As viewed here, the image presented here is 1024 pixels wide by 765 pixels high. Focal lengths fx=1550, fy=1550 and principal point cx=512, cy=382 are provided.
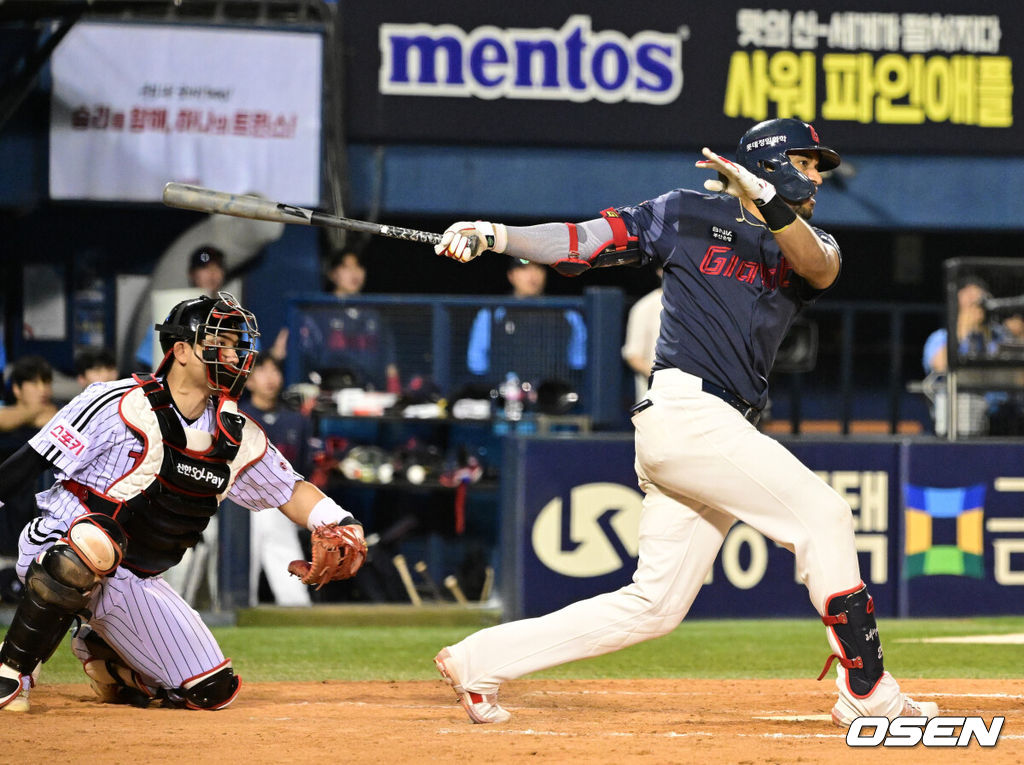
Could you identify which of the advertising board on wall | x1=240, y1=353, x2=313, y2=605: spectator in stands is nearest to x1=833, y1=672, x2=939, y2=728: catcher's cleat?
x1=240, y1=353, x2=313, y2=605: spectator in stands

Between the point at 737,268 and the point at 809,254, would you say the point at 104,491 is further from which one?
the point at 809,254

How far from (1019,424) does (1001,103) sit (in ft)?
14.5

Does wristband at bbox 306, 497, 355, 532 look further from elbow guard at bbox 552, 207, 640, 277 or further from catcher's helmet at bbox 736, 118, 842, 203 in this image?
catcher's helmet at bbox 736, 118, 842, 203

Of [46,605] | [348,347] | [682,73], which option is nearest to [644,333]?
[348,347]

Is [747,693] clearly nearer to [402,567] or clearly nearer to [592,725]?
[592,725]

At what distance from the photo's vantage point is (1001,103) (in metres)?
13.6

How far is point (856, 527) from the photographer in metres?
9.30

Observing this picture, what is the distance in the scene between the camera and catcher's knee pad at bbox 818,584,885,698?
5008 millimetres

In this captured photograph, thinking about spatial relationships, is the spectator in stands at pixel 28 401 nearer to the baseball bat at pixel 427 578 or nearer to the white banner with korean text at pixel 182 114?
the baseball bat at pixel 427 578

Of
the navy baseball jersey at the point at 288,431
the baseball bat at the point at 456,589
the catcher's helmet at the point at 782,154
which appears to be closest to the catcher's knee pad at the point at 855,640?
the catcher's helmet at the point at 782,154

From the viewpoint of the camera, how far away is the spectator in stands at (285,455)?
946 cm

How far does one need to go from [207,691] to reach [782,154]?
112 inches

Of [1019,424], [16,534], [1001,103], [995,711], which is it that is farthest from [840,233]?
[995,711]

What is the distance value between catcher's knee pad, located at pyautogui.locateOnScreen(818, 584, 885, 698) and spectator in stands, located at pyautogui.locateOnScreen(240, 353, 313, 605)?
4.91m
